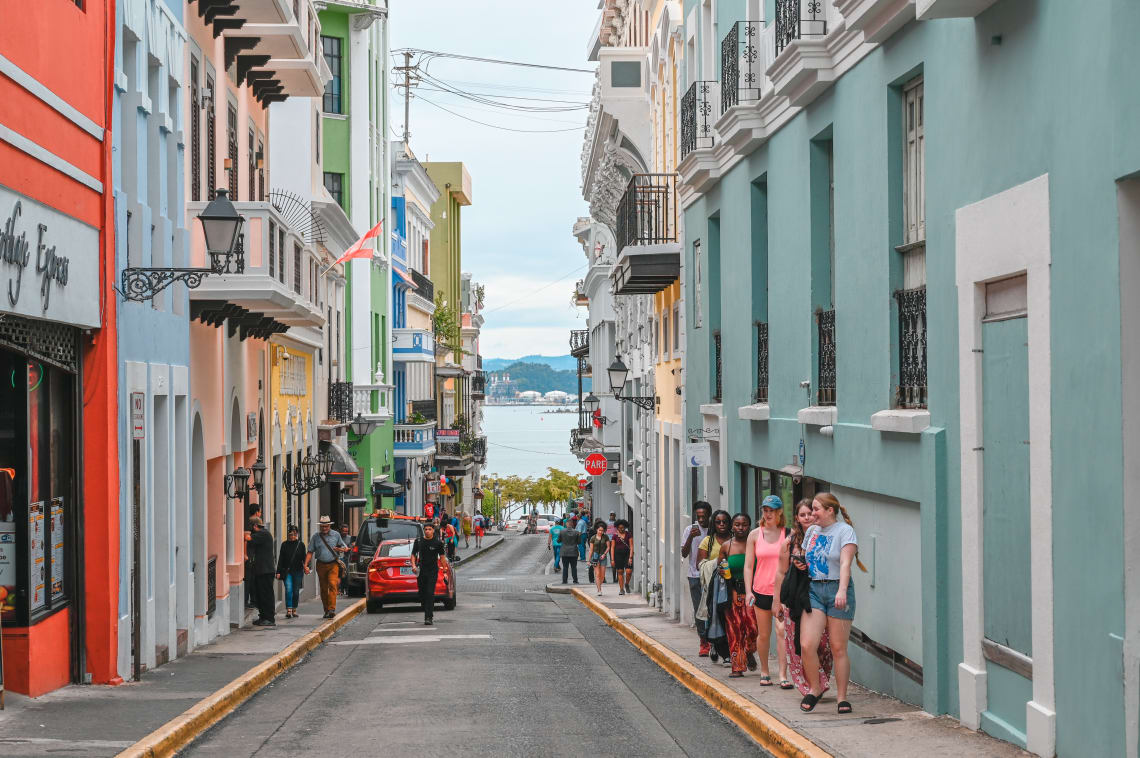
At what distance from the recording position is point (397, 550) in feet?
91.9

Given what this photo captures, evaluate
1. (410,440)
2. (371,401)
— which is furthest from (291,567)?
(410,440)

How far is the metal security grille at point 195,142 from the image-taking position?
1864 centimetres

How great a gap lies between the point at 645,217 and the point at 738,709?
14.5m

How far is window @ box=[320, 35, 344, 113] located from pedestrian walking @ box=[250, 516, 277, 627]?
25981 mm

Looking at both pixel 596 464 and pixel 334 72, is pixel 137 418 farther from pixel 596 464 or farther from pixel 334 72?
pixel 334 72

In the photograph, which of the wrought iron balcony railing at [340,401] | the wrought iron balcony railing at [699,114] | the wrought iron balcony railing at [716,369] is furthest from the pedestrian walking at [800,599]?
the wrought iron balcony railing at [340,401]

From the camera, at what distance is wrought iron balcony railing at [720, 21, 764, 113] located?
58.4ft

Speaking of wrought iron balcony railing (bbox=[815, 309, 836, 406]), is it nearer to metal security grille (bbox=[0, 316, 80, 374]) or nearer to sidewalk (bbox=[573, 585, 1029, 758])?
sidewalk (bbox=[573, 585, 1029, 758])

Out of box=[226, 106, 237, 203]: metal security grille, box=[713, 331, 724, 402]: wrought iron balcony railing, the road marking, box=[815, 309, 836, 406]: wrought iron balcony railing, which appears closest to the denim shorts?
box=[815, 309, 836, 406]: wrought iron balcony railing

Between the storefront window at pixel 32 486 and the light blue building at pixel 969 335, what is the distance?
6875 millimetres

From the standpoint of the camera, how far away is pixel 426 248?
67.5 meters

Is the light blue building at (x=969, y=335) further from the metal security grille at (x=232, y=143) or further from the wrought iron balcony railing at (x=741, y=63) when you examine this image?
the metal security grille at (x=232, y=143)

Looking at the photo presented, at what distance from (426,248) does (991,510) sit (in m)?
58.5

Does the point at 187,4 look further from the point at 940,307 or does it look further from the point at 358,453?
the point at 358,453
